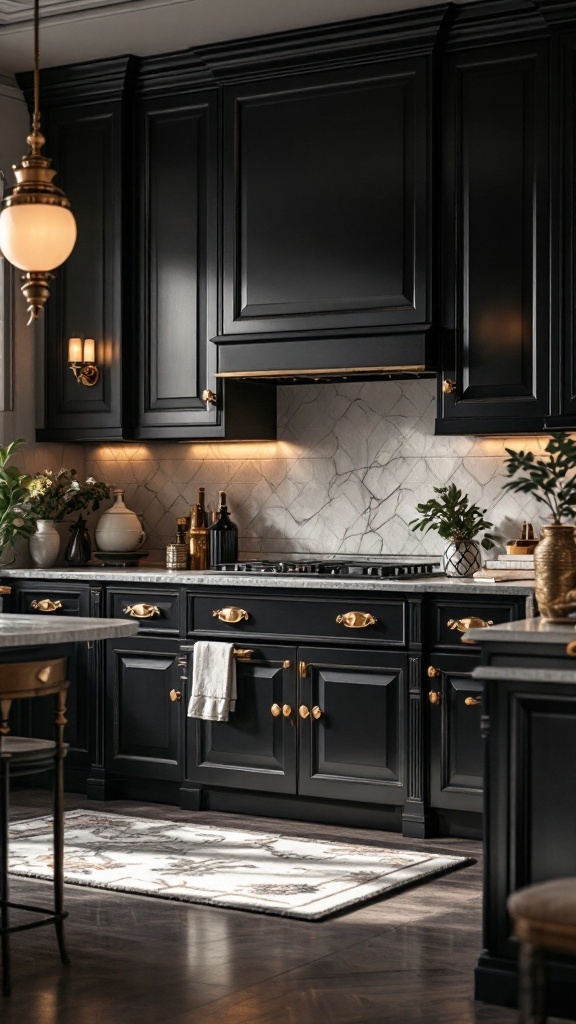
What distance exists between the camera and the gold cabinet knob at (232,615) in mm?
5219

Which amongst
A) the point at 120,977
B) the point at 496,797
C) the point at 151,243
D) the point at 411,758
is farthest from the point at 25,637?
the point at 151,243

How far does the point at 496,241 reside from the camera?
16.6ft

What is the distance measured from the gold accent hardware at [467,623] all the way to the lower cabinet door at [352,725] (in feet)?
0.69

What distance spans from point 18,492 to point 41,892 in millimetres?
2125

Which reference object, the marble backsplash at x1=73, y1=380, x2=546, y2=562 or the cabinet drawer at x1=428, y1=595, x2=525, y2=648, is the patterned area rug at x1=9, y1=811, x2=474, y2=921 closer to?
the cabinet drawer at x1=428, y1=595, x2=525, y2=648

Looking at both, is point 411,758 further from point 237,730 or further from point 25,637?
point 25,637

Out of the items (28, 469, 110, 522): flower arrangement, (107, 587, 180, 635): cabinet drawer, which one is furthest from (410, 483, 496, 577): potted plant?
(28, 469, 110, 522): flower arrangement

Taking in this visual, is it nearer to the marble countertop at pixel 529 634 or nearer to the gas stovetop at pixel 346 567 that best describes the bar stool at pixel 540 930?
the marble countertop at pixel 529 634

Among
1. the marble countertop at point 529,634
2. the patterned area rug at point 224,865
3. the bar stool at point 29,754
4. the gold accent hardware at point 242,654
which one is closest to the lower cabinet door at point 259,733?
the gold accent hardware at point 242,654

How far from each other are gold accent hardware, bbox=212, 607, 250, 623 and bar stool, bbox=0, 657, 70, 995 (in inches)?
66.0

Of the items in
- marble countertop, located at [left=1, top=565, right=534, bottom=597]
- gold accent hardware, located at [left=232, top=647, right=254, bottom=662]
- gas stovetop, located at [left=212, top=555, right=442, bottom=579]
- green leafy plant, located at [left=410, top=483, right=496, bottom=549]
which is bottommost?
gold accent hardware, located at [left=232, top=647, right=254, bottom=662]

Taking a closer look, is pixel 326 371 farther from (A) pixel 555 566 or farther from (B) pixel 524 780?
(B) pixel 524 780

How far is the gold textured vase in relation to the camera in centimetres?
337

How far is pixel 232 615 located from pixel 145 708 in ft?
1.85
